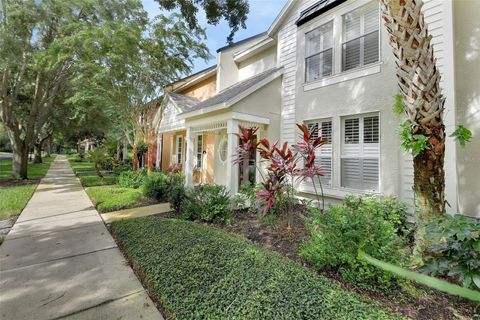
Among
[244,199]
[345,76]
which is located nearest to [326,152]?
[345,76]

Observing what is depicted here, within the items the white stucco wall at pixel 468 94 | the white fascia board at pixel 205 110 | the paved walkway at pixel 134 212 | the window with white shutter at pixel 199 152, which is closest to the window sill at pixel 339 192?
the white stucco wall at pixel 468 94

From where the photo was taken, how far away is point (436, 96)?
3.89m

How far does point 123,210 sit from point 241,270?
19.8 ft

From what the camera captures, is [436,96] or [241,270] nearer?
[241,270]

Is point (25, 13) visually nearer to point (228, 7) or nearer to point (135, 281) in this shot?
point (228, 7)

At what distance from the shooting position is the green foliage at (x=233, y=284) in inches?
109

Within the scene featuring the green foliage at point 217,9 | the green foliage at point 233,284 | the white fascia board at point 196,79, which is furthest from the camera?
the white fascia board at point 196,79

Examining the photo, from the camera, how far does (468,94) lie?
5.40 metres

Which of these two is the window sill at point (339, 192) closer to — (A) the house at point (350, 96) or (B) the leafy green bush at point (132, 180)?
(A) the house at point (350, 96)

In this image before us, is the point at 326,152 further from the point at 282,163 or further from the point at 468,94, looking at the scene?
the point at 468,94

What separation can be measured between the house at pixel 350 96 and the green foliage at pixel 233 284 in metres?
3.93

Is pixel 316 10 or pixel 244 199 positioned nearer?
pixel 244 199

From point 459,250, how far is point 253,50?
33.1ft

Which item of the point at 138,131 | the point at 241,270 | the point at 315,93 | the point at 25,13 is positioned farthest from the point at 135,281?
the point at 25,13
